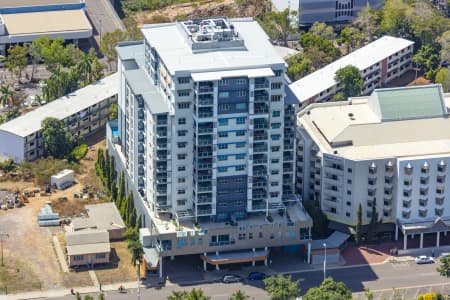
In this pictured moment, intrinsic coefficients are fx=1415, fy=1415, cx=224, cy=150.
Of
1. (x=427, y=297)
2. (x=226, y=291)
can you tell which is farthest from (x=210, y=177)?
(x=427, y=297)

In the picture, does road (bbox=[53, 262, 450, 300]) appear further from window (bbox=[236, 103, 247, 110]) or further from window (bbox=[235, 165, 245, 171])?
window (bbox=[236, 103, 247, 110])

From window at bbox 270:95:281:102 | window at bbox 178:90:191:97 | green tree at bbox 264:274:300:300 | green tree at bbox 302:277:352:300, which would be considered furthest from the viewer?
window at bbox 270:95:281:102

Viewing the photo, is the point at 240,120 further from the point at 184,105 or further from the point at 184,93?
the point at 184,93

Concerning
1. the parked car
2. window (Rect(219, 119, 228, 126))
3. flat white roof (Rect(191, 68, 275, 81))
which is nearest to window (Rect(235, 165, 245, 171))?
window (Rect(219, 119, 228, 126))

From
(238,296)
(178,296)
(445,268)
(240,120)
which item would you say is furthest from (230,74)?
(445,268)

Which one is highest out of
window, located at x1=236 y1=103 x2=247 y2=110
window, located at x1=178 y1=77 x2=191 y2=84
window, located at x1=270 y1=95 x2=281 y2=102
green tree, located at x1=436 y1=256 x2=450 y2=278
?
window, located at x1=178 y1=77 x2=191 y2=84

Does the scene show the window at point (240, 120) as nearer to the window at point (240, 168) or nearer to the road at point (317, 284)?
the window at point (240, 168)
